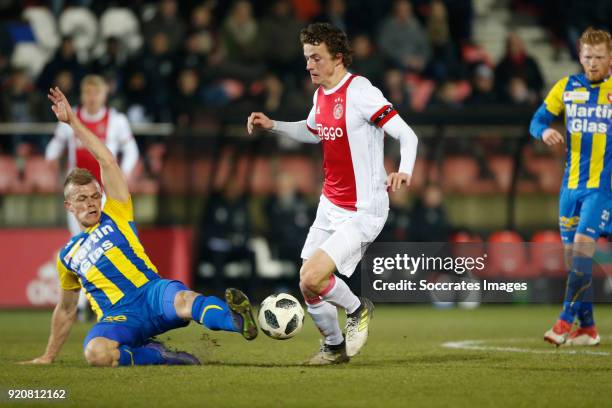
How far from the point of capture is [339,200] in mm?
7867

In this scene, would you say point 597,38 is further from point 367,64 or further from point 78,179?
point 367,64

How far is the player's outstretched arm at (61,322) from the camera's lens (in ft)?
25.2

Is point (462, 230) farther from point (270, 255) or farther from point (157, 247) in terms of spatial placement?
point (157, 247)

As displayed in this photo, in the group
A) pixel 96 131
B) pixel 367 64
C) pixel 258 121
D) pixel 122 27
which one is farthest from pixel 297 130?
pixel 122 27

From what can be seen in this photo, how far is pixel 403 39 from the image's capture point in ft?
57.8

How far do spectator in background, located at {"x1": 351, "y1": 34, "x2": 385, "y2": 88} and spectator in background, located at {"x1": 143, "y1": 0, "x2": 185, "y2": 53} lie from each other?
2.69m

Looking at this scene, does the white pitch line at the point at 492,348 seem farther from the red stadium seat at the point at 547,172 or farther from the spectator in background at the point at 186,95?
the spectator in background at the point at 186,95

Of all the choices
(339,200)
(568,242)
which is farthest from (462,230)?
(339,200)

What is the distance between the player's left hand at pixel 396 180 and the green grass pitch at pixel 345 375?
3.79 ft

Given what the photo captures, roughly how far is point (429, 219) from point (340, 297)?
6.67m

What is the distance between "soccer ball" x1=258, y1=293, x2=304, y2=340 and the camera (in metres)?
7.49

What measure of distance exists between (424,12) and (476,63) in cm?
185

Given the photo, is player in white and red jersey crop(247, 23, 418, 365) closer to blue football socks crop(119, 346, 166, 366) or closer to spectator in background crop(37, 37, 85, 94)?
blue football socks crop(119, 346, 166, 366)

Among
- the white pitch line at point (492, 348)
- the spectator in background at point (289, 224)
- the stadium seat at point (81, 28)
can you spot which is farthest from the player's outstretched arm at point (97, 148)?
the stadium seat at point (81, 28)
